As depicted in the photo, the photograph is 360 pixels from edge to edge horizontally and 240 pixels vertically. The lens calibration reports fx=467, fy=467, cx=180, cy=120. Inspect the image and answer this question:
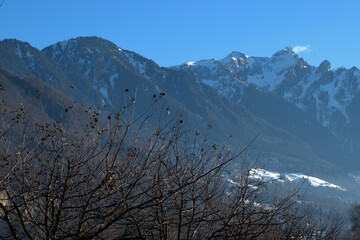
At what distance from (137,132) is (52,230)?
8.33ft

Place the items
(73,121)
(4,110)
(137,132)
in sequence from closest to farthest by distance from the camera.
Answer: (4,110) → (137,132) → (73,121)

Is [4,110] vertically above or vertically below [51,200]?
above

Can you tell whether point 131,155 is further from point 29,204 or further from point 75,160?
point 29,204

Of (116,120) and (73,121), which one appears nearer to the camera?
(116,120)

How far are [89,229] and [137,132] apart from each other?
2.20 metres

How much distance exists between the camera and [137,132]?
30.9 ft

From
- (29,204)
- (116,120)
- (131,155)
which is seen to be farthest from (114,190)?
(29,204)

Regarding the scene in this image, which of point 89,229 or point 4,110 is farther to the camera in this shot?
point 89,229

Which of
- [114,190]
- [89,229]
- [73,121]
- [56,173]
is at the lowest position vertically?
[89,229]

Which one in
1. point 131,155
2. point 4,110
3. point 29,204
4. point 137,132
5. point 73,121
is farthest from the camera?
point 73,121

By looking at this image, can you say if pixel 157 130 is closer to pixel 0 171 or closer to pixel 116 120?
pixel 116 120

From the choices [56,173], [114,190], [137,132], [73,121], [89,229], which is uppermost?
[73,121]

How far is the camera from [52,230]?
26.3 feet

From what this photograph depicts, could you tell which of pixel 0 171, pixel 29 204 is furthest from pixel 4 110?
pixel 29 204
